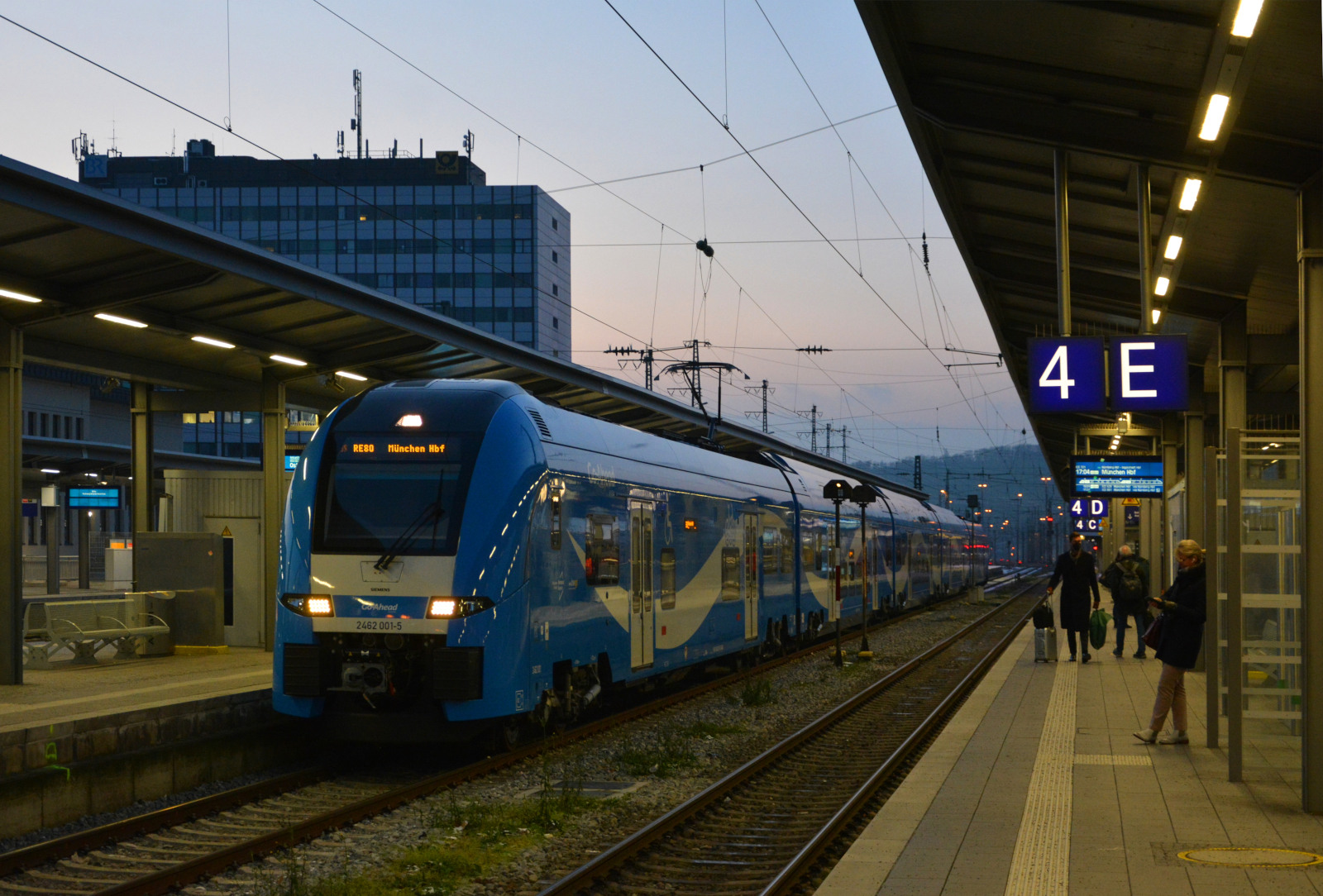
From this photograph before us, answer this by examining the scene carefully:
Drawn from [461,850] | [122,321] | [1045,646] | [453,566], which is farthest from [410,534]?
[1045,646]

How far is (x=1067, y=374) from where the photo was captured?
12.0 m

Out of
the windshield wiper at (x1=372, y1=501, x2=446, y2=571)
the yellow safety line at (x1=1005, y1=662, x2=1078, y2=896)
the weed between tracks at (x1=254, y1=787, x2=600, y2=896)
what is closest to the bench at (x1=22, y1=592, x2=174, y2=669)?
the windshield wiper at (x1=372, y1=501, x2=446, y2=571)

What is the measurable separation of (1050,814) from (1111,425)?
20154 millimetres

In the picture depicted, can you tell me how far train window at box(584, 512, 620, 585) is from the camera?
12836mm

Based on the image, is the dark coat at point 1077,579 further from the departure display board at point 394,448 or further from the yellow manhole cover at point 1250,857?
the yellow manhole cover at point 1250,857

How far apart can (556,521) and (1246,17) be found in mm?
6855

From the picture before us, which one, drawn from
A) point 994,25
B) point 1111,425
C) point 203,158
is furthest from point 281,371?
point 203,158

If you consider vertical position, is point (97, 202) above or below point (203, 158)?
below

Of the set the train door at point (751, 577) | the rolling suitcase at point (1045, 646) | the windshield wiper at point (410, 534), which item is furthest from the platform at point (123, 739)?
the rolling suitcase at point (1045, 646)

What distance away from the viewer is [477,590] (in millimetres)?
10719

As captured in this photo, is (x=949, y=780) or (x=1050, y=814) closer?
(x=1050, y=814)

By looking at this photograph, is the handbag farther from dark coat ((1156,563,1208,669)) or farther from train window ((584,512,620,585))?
train window ((584,512,620,585))

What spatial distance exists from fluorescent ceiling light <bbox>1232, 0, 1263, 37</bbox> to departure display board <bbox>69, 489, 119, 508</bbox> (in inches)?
1132

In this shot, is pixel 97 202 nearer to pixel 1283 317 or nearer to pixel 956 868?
pixel 956 868
